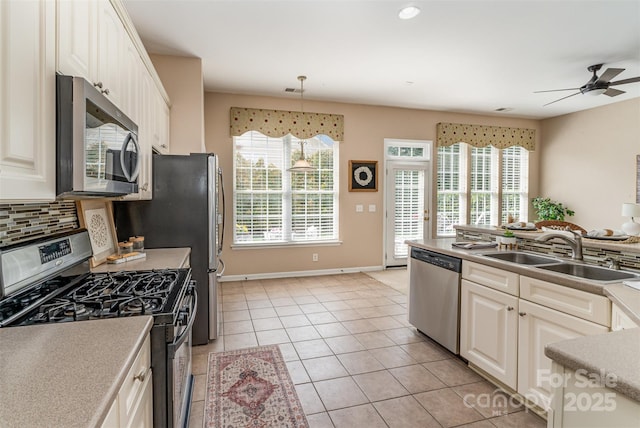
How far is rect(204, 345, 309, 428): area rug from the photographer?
196 cm

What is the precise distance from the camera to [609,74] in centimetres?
372

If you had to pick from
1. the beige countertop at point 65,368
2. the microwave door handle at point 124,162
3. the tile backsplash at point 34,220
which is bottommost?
the beige countertop at point 65,368

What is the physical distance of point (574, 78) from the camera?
4.49 metres

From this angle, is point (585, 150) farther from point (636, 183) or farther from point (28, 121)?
point (28, 121)

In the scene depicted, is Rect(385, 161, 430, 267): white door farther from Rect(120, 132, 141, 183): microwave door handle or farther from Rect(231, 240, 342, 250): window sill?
Rect(120, 132, 141, 183): microwave door handle

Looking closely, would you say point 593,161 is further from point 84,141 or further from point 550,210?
point 84,141

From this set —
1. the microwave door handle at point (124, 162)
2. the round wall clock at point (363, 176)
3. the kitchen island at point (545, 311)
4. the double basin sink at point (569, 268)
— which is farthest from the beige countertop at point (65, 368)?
the round wall clock at point (363, 176)

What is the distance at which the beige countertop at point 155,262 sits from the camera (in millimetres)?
2111

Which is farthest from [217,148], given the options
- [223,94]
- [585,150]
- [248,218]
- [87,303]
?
[585,150]

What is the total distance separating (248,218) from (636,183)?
6038 mm

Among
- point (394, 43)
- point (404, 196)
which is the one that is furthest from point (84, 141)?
point (404, 196)

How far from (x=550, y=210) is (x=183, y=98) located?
6471mm

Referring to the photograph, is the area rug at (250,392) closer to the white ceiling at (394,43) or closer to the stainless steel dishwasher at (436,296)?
the stainless steel dishwasher at (436,296)

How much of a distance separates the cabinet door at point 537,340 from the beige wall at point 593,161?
198 inches
